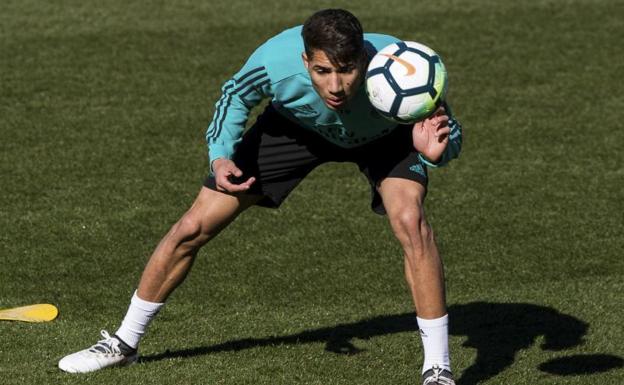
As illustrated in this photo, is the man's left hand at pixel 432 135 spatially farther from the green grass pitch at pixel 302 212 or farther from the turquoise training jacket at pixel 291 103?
the green grass pitch at pixel 302 212

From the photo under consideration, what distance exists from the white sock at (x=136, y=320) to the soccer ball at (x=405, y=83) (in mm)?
1760

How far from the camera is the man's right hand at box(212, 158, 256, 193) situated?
659 centimetres

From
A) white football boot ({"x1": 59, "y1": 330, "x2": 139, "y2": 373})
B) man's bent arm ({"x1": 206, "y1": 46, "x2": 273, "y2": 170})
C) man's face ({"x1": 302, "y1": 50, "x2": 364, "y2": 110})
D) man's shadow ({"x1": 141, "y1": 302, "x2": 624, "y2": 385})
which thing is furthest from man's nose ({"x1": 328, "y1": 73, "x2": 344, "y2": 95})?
white football boot ({"x1": 59, "y1": 330, "x2": 139, "y2": 373})

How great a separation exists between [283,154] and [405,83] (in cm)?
105

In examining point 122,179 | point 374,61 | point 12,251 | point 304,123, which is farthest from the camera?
point 122,179

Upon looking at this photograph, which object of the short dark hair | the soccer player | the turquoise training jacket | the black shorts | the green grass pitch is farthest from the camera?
the green grass pitch

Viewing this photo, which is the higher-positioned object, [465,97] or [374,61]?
[374,61]

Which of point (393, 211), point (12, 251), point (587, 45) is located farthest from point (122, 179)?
point (587, 45)

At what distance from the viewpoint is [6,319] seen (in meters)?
7.93

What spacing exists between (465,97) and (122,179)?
3800 millimetres

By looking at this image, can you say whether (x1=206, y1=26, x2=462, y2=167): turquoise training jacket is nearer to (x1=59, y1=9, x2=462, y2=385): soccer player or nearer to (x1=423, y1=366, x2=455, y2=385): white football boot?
(x1=59, y1=9, x2=462, y2=385): soccer player

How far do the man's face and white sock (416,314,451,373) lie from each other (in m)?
1.18

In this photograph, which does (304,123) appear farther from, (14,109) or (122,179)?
(14,109)

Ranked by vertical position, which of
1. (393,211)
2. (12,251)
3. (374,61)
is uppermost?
(374,61)
